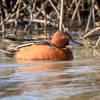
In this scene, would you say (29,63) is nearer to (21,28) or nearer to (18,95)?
(18,95)

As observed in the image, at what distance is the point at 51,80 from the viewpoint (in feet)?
13.5

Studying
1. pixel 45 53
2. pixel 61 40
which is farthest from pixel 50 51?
pixel 61 40

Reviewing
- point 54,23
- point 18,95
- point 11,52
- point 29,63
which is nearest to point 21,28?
point 54,23

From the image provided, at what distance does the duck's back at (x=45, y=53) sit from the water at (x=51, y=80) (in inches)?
11.3

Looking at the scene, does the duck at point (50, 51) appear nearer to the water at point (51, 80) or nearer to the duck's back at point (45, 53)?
the duck's back at point (45, 53)

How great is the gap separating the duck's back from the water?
0.94 feet

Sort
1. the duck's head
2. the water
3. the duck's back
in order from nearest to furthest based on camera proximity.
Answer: the water < the duck's back < the duck's head

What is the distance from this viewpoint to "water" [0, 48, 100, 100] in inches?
132

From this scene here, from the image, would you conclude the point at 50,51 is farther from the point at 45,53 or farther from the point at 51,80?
the point at 51,80

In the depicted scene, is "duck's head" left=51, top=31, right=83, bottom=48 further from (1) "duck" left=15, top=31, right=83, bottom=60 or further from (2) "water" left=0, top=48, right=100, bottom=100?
(2) "water" left=0, top=48, right=100, bottom=100

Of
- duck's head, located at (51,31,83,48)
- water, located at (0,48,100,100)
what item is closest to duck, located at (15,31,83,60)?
duck's head, located at (51,31,83,48)

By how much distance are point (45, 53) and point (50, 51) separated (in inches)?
3.5

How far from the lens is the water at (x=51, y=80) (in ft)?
11.0

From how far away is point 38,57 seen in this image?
6164 millimetres
